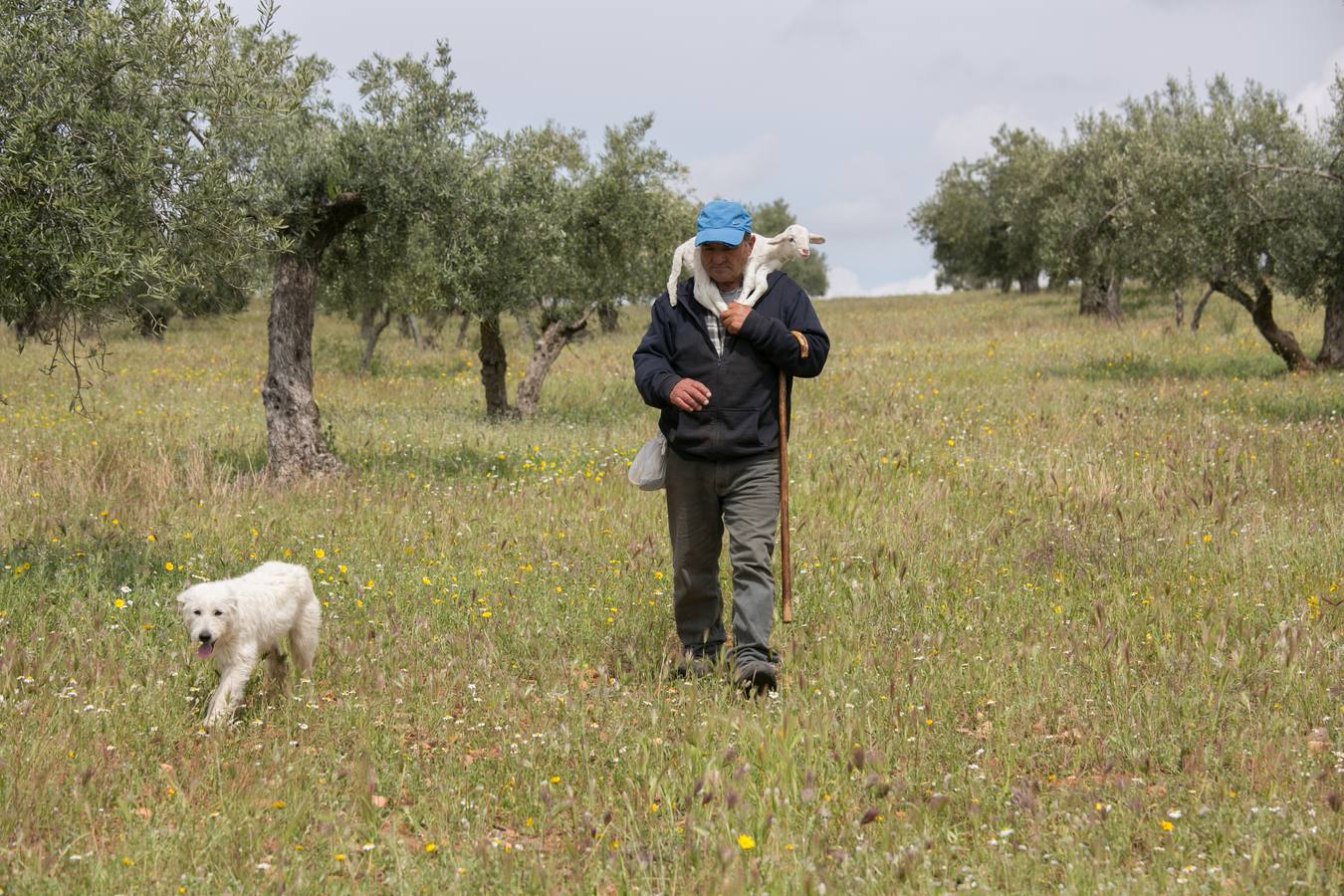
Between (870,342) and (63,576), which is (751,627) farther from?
(870,342)

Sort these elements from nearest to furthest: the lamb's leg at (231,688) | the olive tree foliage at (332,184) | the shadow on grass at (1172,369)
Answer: the lamb's leg at (231,688) < the olive tree foliage at (332,184) < the shadow on grass at (1172,369)

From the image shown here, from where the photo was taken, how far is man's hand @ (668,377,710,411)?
19.2 ft

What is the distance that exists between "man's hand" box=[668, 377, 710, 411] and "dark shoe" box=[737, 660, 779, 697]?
143cm

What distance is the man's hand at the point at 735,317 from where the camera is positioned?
5883 millimetres

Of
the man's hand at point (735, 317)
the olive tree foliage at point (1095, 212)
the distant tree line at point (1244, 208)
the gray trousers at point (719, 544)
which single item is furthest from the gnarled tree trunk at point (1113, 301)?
the man's hand at point (735, 317)

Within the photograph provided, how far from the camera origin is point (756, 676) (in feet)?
19.4

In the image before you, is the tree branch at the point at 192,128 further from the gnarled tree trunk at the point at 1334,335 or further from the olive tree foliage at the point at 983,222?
the olive tree foliage at the point at 983,222

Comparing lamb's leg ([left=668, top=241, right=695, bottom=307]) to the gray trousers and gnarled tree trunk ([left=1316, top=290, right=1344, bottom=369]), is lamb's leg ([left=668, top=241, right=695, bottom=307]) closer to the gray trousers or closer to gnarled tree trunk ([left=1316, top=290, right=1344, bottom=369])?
the gray trousers

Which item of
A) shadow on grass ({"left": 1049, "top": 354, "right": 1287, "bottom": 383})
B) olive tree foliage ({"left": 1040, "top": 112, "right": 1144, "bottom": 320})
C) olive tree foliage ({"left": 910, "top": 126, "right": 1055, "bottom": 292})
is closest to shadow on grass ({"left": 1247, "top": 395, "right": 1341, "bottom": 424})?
shadow on grass ({"left": 1049, "top": 354, "right": 1287, "bottom": 383})

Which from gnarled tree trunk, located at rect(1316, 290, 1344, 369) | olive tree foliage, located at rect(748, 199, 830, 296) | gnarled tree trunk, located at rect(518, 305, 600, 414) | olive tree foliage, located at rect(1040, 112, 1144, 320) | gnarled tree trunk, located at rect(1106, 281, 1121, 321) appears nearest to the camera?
gnarled tree trunk, located at rect(518, 305, 600, 414)

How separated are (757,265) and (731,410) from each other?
0.85m

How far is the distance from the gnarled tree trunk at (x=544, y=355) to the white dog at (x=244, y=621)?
1431cm

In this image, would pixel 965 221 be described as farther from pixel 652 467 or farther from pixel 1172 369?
pixel 652 467

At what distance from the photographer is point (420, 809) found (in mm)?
4754
